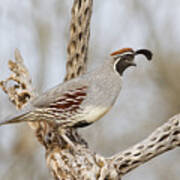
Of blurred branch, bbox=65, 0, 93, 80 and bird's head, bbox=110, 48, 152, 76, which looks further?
Result: blurred branch, bbox=65, 0, 93, 80

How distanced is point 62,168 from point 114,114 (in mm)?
2743

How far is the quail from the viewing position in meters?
3.34

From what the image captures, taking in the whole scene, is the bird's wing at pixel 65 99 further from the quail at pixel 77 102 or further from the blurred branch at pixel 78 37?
the blurred branch at pixel 78 37

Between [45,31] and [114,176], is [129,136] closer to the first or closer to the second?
[45,31]

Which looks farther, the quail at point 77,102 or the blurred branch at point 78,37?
the blurred branch at point 78,37

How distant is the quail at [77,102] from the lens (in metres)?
3.34

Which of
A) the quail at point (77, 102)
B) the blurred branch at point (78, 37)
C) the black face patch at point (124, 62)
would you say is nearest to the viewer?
the quail at point (77, 102)

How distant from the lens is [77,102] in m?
3.39

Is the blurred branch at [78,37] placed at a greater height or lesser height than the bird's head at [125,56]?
greater

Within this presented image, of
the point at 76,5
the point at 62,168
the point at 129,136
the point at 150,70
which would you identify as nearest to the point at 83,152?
the point at 62,168

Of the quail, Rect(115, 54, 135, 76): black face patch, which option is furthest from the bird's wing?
Rect(115, 54, 135, 76): black face patch

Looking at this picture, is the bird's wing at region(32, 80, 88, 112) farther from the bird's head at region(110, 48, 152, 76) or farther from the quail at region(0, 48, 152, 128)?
the bird's head at region(110, 48, 152, 76)

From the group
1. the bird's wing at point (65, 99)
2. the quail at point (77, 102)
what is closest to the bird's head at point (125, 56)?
the quail at point (77, 102)

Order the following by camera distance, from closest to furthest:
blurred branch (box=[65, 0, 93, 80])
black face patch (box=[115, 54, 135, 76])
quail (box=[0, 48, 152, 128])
Result: quail (box=[0, 48, 152, 128]) → black face patch (box=[115, 54, 135, 76]) → blurred branch (box=[65, 0, 93, 80])
